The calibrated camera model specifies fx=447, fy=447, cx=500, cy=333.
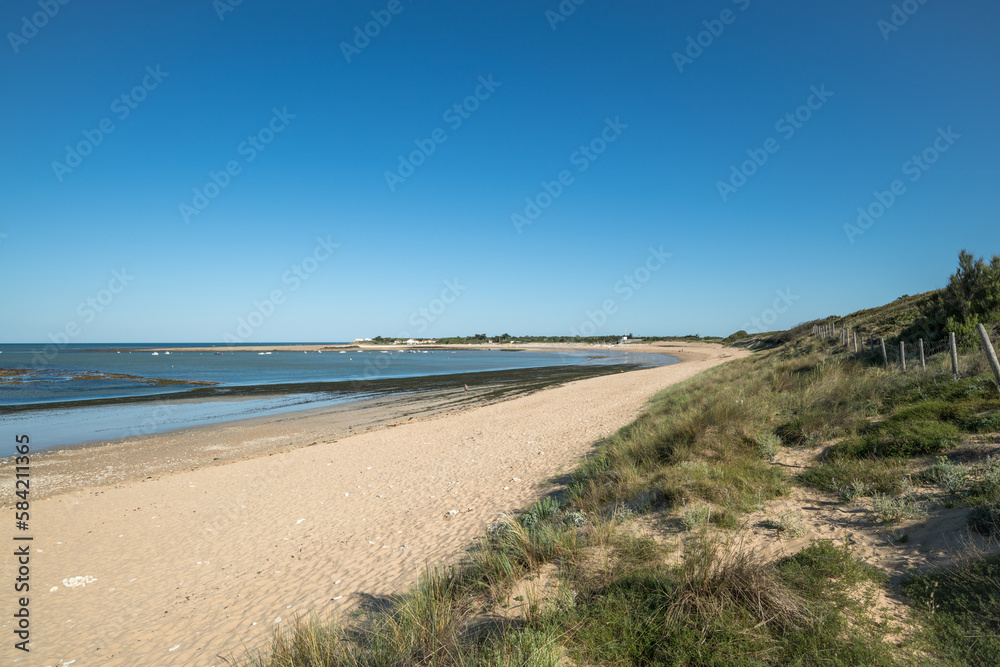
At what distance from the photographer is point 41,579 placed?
677cm

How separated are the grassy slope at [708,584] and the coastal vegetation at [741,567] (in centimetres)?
2

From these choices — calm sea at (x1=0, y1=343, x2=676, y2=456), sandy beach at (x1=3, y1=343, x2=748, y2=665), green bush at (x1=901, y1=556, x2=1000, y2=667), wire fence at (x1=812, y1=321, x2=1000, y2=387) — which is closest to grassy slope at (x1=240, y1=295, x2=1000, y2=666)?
green bush at (x1=901, y1=556, x2=1000, y2=667)

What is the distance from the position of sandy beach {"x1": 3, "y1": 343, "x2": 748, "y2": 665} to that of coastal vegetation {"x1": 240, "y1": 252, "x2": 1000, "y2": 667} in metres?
1.14

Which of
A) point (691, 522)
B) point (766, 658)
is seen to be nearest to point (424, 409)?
point (691, 522)

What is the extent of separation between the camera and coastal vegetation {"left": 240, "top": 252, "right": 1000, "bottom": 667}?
3.29 meters

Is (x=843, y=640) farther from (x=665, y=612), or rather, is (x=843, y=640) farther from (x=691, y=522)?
(x=691, y=522)

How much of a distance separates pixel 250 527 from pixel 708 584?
26.3 ft

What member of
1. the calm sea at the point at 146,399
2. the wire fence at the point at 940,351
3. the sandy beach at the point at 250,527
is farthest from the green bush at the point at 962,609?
the calm sea at the point at 146,399

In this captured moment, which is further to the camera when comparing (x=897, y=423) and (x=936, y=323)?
(x=936, y=323)

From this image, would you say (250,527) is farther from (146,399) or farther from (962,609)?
(146,399)

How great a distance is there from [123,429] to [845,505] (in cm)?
2423

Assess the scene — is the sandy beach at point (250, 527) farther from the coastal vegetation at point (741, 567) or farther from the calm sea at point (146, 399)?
the calm sea at point (146, 399)

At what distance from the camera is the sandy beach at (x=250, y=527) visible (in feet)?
17.8

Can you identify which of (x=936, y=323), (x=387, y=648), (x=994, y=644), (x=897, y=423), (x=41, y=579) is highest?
(x=936, y=323)
